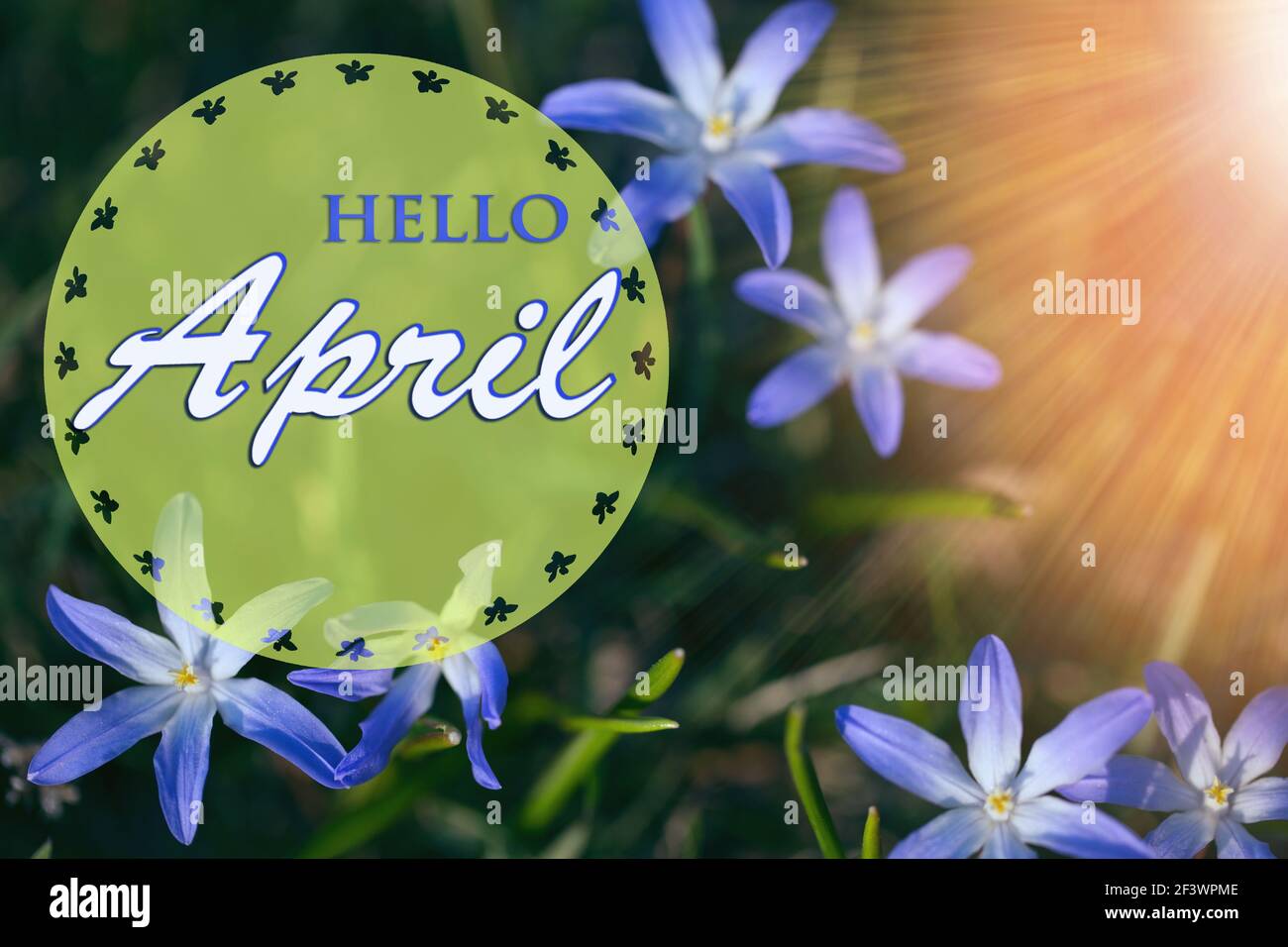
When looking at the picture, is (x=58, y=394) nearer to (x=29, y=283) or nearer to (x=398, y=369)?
(x=29, y=283)

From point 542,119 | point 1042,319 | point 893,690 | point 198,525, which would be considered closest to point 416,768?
point 198,525

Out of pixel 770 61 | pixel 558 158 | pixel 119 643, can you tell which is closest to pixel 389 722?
pixel 119 643

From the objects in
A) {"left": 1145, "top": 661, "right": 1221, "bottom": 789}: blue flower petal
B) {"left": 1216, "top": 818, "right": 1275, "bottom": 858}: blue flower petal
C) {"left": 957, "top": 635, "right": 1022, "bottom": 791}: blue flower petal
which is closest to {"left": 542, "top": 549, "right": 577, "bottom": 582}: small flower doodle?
{"left": 957, "top": 635, "right": 1022, "bottom": 791}: blue flower petal

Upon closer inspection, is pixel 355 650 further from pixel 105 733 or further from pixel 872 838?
pixel 872 838

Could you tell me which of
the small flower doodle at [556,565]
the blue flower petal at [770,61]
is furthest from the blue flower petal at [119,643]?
the blue flower petal at [770,61]

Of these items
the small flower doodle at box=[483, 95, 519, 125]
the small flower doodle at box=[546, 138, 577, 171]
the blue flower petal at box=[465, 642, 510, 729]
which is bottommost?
the blue flower petal at box=[465, 642, 510, 729]

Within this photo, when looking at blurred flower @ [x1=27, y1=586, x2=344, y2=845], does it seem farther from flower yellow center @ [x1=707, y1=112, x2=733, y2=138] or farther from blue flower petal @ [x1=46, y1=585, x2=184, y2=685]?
flower yellow center @ [x1=707, y1=112, x2=733, y2=138]

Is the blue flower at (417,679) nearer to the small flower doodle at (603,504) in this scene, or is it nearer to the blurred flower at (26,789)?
the small flower doodle at (603,504)
